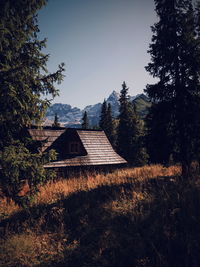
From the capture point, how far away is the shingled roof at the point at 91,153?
60.7 feet

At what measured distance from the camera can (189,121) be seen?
10.5m

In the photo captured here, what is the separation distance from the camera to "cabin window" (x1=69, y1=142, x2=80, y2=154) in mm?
20344

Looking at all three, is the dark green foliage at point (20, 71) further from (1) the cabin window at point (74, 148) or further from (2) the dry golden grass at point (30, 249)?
(1) the cabin window at point (74, 148)

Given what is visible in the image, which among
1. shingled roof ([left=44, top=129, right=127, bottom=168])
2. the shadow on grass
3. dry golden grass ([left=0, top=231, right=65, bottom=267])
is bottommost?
dry golden grass ([left=0, top=231, right=65, bottom=267])

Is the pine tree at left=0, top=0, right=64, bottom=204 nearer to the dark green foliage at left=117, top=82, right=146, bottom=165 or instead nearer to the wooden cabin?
the wooden cabin

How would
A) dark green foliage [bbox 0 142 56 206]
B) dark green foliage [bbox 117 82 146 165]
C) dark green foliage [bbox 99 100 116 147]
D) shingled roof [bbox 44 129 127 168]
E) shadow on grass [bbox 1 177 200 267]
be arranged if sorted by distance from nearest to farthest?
1. shadow on grass [bbox 1 177 200 267]
2. dark green foliage [bbox 0 142 56 206]
3. shingled roof [bbox 44 129 127 168]
4. dark green foliage [bbox 117 82 146 165]
5. dark green foliage [bbox 99 100 116 147]

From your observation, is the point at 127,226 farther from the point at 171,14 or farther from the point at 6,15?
the point at 171,14

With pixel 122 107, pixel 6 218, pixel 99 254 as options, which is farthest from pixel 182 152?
pixel 122 107

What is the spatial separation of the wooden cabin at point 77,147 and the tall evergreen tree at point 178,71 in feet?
33.7

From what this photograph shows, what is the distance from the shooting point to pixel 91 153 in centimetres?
2012

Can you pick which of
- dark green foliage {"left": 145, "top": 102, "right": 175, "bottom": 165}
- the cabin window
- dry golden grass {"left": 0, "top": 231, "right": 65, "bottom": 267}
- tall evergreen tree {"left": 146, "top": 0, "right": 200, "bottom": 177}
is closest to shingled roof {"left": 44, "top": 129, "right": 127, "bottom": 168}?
the cabin window

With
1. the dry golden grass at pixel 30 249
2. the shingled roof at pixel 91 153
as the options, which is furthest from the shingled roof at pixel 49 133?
the dry golden grass at pixel 30 249

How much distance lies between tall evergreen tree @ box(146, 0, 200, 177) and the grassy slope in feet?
18.6

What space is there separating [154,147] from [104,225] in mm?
7316
